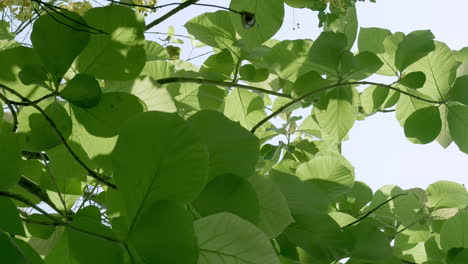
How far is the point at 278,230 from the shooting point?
1.68ft

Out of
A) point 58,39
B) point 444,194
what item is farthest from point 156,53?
point 444,194

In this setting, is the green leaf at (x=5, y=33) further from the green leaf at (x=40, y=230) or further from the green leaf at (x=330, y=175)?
the green leaf at (x=330, y=175)

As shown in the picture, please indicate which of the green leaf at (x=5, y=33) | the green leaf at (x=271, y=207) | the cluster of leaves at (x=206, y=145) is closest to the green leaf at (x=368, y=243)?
the cluster of leaves at (x=206, y=145)

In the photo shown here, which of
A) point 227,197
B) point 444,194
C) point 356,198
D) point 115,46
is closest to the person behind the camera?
point 227,197

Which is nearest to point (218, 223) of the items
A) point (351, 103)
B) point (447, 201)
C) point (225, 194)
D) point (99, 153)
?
point (225, 194)

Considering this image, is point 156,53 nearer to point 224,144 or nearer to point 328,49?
point 328,49

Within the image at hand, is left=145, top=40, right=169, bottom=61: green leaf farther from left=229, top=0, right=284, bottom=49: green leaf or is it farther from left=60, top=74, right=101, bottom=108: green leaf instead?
left=60, top=74, right=101, bottom=108: green leaf

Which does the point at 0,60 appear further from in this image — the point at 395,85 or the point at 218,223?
the point at 395,85

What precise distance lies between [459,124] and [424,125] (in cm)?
5

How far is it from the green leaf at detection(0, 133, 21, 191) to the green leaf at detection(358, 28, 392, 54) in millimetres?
599

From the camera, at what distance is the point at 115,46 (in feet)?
1.80

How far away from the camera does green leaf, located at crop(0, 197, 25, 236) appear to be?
15.8 inches

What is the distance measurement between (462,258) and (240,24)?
0.39m

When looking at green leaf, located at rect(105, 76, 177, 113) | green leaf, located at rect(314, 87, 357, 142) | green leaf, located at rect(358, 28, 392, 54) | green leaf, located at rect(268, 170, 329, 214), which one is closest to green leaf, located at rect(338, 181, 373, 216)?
green leaf, located at rect(314, 87, 357, 142)
